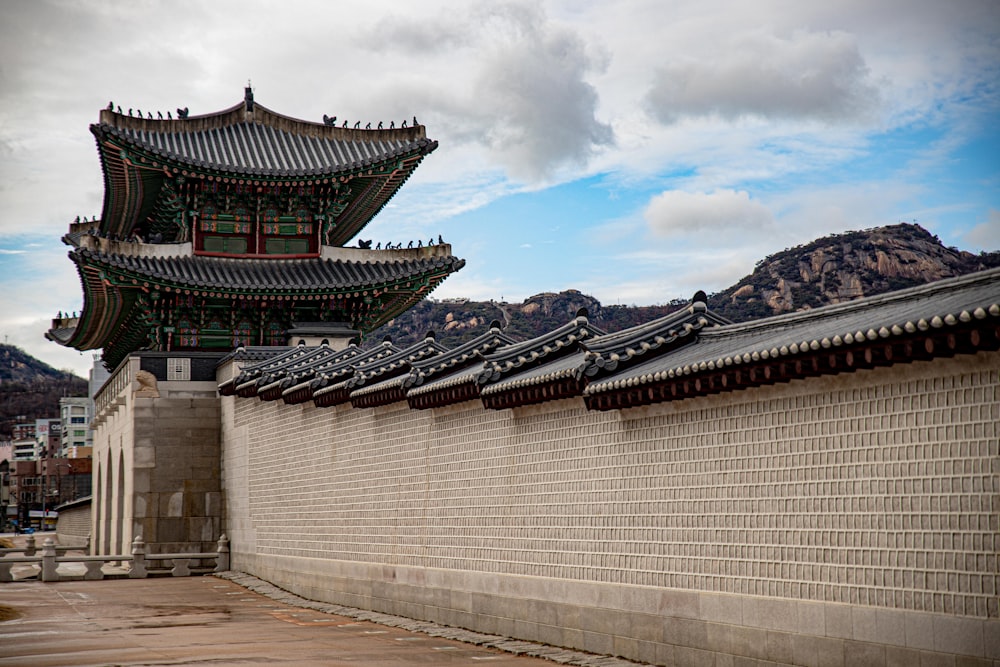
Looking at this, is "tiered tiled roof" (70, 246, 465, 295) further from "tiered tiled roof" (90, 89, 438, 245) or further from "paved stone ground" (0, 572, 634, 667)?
"paved stone ground" (0, 572, 634, 667)

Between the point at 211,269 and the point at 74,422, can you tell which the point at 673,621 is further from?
the point at 74,422

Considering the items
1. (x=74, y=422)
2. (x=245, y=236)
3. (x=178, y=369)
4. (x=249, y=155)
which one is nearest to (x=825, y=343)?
(x=178, y=369)

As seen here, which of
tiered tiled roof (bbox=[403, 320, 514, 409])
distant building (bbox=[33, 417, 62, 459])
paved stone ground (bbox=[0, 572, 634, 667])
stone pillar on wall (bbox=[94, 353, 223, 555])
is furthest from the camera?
distant building (bbox=[33, 417, 62, 459])

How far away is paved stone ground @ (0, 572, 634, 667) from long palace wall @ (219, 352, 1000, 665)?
70cm

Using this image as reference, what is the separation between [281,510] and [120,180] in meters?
12.6

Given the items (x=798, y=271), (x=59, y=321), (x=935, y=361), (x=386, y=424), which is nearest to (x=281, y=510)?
(x=386, y=424)

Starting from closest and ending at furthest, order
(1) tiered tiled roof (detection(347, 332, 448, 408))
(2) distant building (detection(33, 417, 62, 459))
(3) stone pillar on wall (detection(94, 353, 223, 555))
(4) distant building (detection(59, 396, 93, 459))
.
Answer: (1) tiered tiled roof (detection(347, 332, 448, 408)) → (3) stone pillar on wall (detection(94, 353, 223, 555)) → (2) distant building (detection(33, 417, 62, 459)) → (4) distant building (detection(59, 396, 93, 459))

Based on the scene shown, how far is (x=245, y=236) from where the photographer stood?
106 ft

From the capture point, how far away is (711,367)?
11.8 m

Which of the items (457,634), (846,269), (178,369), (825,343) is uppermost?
(846,269)

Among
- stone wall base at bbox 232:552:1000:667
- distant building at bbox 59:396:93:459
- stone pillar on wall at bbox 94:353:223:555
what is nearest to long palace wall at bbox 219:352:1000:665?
stone wall base at bbox 232:552:1000:667

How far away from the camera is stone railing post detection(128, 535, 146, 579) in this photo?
28.2 metres

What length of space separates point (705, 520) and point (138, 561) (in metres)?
19.6

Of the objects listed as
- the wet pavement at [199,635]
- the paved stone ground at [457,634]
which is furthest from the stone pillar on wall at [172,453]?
the paved stone ground at [457,634]
